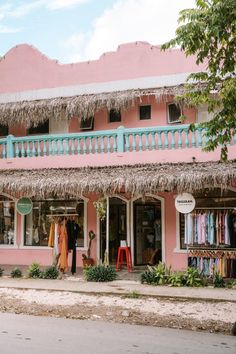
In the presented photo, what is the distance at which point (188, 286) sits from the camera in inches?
441

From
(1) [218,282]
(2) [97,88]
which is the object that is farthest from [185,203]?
(2) [97,88]

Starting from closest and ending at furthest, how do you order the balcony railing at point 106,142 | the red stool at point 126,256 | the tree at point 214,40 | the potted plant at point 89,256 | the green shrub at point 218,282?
the tree at point 214,40, the green shrub at point 218,282, the balcony railing at point 106,142, the red stool at point 126,256, the potted plant at point 89,256

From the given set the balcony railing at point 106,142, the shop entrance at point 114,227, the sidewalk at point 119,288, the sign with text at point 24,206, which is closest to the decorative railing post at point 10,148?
the balcony railing at point 106,142

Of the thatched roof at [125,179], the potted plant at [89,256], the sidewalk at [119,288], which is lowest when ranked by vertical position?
the sidewalk at [119,288]

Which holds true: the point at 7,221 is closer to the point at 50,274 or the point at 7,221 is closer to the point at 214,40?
the point at 50,274

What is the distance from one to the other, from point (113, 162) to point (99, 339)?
7.85m

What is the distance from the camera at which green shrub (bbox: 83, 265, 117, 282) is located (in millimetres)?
12016

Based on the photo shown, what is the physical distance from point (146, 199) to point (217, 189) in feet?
7.82

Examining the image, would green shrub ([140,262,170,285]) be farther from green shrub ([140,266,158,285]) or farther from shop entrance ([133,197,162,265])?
shop entrance ([133,197,162,265])

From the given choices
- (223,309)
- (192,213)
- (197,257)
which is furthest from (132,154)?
(223,309)

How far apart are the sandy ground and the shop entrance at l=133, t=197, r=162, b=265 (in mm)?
4486

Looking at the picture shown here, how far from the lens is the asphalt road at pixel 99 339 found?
603 centimetres

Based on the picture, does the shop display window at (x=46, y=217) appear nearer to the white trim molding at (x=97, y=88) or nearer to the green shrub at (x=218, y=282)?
the white trim molding at (x=97, y=88)

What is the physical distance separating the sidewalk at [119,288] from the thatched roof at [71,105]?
5441mm
